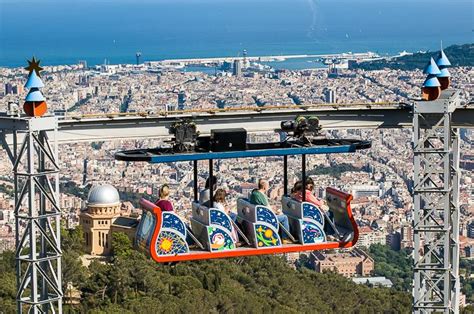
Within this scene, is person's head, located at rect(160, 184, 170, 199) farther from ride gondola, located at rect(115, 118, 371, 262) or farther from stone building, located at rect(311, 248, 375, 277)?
stone building, located at rect(311, 248, 375, 277)

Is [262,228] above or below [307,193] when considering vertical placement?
below

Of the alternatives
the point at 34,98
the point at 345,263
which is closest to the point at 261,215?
the point at 34,98

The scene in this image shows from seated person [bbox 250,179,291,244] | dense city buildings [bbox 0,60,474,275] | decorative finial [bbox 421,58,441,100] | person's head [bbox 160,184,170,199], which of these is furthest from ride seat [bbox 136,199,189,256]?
dense city buildings [bbox 0,60,474,275]

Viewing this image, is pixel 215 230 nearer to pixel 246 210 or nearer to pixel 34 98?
pixel 246 210

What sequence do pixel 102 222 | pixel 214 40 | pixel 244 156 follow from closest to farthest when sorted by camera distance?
pixel 244 156 < pixel 102 222 < pixel 214 40

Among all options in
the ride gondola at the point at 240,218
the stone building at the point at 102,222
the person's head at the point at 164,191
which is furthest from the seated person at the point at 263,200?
the stone building at the point at 102,222

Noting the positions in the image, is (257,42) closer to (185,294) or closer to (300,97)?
(300,97)

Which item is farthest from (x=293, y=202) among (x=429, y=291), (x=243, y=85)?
(x=243, y=85)
